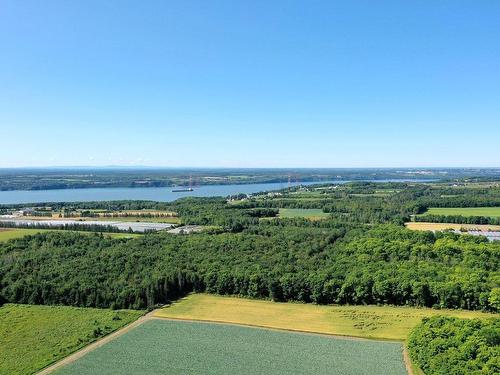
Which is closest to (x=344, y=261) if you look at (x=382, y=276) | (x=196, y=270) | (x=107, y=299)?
(x=382, y=276)

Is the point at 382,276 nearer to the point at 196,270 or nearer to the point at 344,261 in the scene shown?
the point at 344,261

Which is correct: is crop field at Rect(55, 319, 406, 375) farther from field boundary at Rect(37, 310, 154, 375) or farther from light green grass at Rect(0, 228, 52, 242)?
light green grass at Rect(0, 228, 52, 242)

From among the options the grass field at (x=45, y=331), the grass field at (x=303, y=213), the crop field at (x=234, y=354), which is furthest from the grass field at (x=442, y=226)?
the grass field at (x=45, y=331)

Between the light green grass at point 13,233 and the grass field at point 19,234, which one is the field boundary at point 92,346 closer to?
the grass field at point 19,234

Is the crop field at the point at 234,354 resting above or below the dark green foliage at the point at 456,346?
below

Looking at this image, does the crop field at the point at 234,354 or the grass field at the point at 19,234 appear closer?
Answer: the crop field at the point at 234,354

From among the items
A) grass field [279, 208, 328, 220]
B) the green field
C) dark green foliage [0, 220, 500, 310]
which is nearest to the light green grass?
dark green foliage [0, 220, 500, 310]
